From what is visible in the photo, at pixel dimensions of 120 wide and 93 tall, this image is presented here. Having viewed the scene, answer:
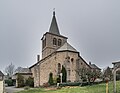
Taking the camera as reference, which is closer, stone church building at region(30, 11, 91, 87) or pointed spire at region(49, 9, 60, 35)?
stone church building at region(30, 11, 91, 87)

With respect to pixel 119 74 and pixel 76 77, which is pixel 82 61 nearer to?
pixel 76 77

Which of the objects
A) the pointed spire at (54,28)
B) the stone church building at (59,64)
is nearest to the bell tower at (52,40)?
the pointed spire at (54,28)

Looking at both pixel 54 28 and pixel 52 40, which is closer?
pixel 52 40

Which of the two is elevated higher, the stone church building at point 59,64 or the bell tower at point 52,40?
the bell tower at point 52,40

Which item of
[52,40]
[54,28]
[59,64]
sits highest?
[54,28]

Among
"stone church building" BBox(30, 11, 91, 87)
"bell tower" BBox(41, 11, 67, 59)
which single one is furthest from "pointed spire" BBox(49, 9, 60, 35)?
"stone church building" BBox(30, 11, 91, 87)

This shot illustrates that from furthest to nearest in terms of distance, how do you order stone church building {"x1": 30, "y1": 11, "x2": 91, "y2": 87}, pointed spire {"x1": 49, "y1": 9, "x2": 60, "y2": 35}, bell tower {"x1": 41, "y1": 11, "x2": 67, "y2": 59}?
pointed spire {"x1": 49, "y1": 9, "x2": 60, "y2": 35}, bell tower {"x1": 41, "y1": 11, "x2": 67, "y2": 59}, stone church building {"x1": 30, "y1": 11, "x2": 91, "y2": 87}

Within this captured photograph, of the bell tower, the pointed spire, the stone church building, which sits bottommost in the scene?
the stone church building

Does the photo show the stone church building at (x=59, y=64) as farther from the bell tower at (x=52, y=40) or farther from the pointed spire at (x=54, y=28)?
the pointed spire at (x=54, y=28)

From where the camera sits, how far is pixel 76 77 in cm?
4231

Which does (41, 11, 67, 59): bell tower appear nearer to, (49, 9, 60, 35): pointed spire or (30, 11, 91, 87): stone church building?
(49, 9, 60, 35): pointed spire

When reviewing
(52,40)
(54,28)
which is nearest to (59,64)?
(52,40)

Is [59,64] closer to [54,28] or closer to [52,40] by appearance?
[52,40]

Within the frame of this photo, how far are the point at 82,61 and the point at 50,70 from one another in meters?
7.86
